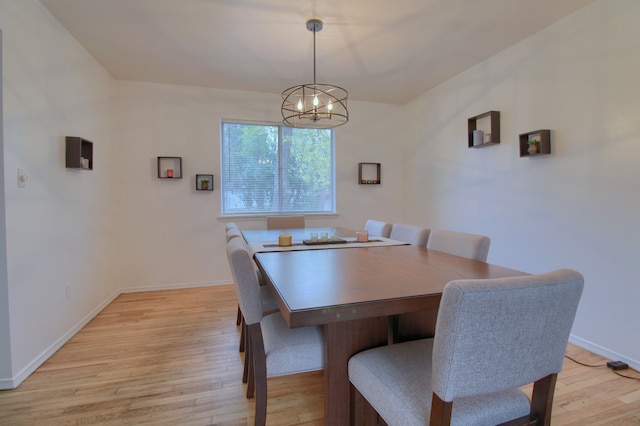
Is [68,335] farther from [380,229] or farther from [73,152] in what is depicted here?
[380,229]

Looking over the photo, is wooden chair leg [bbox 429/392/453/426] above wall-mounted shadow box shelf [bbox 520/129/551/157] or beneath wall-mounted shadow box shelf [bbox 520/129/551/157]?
beneath

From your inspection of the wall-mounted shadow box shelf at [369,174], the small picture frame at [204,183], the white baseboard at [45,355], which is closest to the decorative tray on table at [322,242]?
the white baseboard at [45,355]

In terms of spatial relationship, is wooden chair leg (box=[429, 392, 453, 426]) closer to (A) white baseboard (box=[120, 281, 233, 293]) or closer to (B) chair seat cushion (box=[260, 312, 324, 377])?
(B) chair seat cushion (box=[260, 312, 324, 377])

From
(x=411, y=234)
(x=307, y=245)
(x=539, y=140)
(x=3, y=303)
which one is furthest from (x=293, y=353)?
(x=539, y=140)

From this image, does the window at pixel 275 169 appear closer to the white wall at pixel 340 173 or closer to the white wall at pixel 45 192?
the white wall at pixel 340 173

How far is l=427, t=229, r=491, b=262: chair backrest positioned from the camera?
1864mm

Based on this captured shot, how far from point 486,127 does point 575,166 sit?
1.06 meters

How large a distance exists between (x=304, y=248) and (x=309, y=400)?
906mm

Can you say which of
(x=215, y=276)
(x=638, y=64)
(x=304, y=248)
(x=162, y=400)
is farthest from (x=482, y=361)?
(x=215, y=276)

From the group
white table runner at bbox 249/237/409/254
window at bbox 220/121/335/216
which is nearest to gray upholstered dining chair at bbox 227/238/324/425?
white table runner at bbox 249/237/409/254

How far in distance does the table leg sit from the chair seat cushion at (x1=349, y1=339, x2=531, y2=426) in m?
0.05

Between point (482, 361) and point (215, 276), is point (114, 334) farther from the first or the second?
point (482, 361)

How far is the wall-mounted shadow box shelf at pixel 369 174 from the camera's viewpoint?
4594mm

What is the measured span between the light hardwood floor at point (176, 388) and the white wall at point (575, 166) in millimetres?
548
